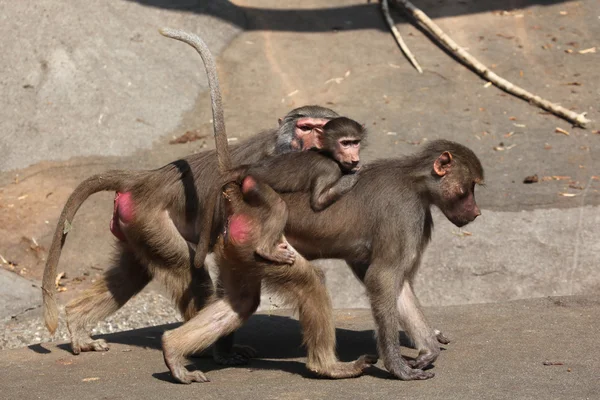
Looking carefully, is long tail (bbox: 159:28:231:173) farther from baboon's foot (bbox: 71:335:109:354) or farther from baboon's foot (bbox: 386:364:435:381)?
baboon's foot (bbox: 71:335:109:354)

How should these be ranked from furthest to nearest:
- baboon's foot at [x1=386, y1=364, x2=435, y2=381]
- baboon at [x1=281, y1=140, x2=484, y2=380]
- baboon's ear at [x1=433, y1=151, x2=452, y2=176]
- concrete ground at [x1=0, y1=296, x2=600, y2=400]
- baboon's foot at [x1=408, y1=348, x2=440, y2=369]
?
baboon's ear at [x1=433, y1=151, x2=452, y2=176] < baboon's foot at [x1=408, y1=348, x2=440, y2=369] < baboon at [x1=281, y1=140, x2=484, y2=380] < baboon's foot at [x1=386, y1=364, x2=435, y2=381] < concrete ground at [x1=0, y1=296, x2=600, y2=400]

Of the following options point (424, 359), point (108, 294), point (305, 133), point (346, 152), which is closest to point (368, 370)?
point (424, 359)

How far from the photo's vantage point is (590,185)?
9.48 meters

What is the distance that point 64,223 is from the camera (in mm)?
6133

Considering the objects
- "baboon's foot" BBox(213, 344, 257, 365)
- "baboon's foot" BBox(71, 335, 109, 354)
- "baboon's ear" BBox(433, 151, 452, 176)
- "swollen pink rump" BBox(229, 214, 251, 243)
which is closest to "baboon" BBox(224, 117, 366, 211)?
"swollen pink rump" BBox(229, 214, 251, 243)

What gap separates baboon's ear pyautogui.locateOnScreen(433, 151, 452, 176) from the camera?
5.65 meters

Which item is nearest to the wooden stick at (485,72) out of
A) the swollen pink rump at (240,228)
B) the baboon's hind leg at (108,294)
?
the baboon's hind leg at (108,294)

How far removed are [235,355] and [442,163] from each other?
1794mm

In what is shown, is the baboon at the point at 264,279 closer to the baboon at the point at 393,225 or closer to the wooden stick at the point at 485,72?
the baboon at the point at 393,225

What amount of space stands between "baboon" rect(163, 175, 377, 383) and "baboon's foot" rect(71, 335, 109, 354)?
109 cm

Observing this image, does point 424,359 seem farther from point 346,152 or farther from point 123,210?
point 123,210

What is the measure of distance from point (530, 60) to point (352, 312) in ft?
21.6

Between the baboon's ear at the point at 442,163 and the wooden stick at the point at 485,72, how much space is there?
5.81 metres

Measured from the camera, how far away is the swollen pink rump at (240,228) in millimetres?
5320
